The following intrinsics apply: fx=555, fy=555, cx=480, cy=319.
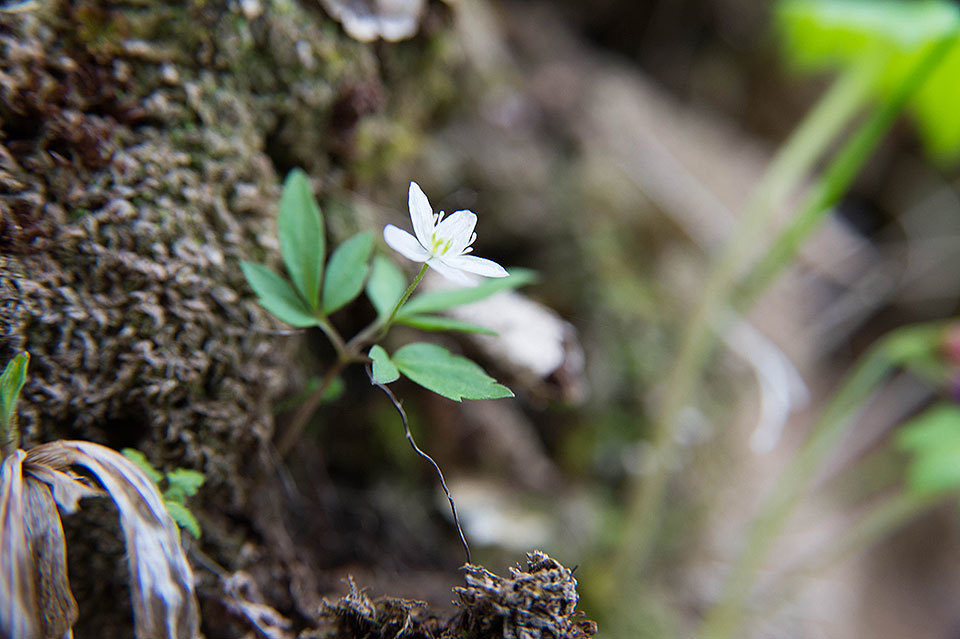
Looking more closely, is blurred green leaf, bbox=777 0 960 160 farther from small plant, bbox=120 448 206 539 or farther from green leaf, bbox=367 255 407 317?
small plant, bbox=120 448 206 539

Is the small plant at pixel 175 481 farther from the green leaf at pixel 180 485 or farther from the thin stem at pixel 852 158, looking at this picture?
the thin stem at pixel 852 158

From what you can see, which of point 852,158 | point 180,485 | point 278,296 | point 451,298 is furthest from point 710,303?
point 180,485

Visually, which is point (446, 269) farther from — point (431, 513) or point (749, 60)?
point (749, 60)

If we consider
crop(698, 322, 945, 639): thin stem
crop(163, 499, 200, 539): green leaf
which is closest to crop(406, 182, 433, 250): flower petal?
crop(163, 499, 200, 539): green leaf

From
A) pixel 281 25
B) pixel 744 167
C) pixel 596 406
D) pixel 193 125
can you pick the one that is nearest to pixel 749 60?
Result: pixel 744 167

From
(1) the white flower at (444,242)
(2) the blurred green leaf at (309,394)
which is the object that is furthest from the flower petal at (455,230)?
(2) the blurred green leaf at (309,394)
